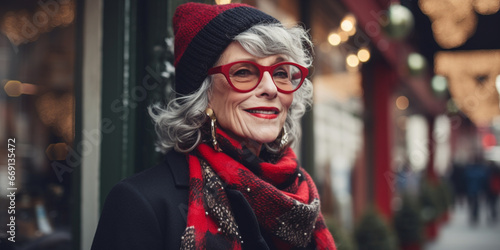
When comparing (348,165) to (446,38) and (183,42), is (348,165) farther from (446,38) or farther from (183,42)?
(183,42)

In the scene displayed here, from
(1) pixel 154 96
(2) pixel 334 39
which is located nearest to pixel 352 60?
(2) pixel 334 39

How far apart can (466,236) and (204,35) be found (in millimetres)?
10379

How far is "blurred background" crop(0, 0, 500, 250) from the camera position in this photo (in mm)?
2119

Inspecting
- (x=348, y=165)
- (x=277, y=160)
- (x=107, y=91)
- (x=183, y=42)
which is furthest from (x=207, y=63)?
(x=348, y=165)

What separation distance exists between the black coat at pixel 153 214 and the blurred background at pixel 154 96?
0.61 meters

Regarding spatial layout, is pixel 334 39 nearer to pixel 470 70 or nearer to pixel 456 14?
Result: pixel 456 14

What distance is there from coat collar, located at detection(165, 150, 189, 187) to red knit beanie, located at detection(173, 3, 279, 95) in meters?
0.24

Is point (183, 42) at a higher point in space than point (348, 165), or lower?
higher

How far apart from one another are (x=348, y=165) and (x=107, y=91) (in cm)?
554

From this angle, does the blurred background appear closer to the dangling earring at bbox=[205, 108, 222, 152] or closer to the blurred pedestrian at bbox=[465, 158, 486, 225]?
the dangling earring at bbox=[205, 108, 222, 152]

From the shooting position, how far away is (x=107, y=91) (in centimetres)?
212

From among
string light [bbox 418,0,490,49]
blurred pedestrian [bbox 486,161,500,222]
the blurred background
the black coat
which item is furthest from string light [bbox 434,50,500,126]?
the black coat

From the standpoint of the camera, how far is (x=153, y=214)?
1.44m

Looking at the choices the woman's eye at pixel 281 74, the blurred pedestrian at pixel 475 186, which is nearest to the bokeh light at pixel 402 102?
the blurred pedestrian at pixel 475 186
